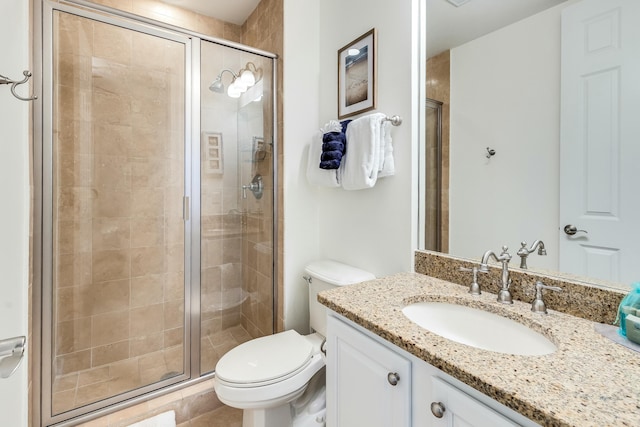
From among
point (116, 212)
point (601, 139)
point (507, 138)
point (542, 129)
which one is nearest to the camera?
point (601, 139)

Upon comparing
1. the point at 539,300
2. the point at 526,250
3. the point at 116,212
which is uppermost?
the point at 116,212

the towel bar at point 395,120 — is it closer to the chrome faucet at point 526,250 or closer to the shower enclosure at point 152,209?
the chrome faucet at point 526,250

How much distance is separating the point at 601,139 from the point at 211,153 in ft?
6.04

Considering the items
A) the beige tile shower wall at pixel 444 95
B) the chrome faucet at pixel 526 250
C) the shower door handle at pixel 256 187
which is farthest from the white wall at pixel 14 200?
the chrome faucet at pixel 526 250

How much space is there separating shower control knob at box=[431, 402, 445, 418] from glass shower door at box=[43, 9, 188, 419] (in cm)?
160

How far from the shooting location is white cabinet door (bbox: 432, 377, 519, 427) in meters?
0.58

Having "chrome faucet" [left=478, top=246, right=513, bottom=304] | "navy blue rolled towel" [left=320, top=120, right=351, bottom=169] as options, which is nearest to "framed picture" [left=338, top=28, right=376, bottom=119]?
"navy blue rolled towel" [left=320, top=120, right=351, bottom=169]

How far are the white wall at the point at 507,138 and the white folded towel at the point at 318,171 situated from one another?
0.59m

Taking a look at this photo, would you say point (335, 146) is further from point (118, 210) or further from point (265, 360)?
point (118, 210)

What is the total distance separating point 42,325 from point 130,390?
590 millimetres

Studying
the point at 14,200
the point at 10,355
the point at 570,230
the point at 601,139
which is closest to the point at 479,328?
the point at 570,230

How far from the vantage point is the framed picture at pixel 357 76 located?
1517 mm

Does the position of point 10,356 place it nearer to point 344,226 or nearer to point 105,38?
point 344,226

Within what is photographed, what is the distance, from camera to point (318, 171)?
5.62 feet
